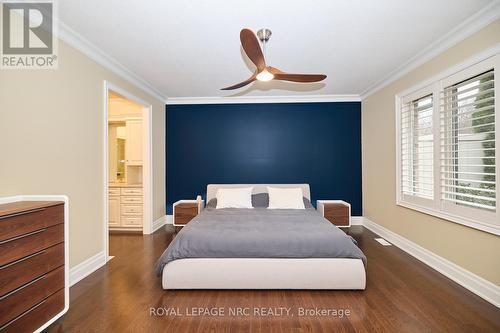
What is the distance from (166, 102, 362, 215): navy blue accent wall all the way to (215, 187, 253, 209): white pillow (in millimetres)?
786

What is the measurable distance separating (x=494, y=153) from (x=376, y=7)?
175 centimetres

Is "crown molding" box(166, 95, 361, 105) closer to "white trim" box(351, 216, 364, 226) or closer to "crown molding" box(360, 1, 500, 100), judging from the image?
"crown molding" box(360, 1, 500, 100)

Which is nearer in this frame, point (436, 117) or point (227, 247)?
point (227, 247)

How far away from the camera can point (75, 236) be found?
2.71 meters

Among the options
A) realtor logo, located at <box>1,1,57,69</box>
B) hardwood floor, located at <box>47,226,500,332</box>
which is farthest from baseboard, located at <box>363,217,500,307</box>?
realtor logo, located at <box>1,1,57,69</box>

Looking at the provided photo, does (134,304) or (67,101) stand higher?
(67,101)

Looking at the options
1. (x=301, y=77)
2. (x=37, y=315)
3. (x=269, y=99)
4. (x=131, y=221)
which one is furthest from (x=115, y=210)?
(x=301, y=77)

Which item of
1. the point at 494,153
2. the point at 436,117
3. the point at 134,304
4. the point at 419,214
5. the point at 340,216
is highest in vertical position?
the point at 436,117

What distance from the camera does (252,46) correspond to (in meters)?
2.15

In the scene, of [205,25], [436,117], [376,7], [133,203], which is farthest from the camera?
[133,203]

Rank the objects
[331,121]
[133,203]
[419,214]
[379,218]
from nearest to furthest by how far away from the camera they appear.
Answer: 1. [419,214]
2. [379,218]
3. [133,203]
4. [331,121]

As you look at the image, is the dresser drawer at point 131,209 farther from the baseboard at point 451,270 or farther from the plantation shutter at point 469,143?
the plantation shutter at point 469,143

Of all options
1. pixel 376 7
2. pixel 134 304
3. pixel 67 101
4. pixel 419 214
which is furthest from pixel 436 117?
pixel 67 101

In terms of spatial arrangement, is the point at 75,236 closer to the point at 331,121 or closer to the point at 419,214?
the point at 419,214
